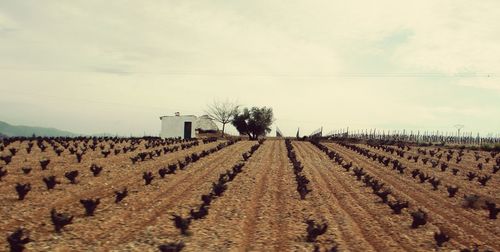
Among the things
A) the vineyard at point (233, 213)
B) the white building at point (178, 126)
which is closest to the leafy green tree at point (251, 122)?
the white building at point (178, 126)

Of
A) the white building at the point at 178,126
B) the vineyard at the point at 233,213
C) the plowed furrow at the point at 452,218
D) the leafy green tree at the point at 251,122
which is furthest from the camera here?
the leafy green tree at the point at 251,122

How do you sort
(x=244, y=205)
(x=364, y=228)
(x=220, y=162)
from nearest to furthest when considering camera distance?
1. (x=364, y=228)
2. (x=244, y=205)
3. (x=220, y=162)

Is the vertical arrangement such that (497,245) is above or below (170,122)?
below

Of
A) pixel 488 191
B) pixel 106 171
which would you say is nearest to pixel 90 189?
pixel 106 171

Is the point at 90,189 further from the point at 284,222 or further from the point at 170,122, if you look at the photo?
the point at 170,122

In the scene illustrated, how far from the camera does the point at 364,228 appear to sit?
1045 cm

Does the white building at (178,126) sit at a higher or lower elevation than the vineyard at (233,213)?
higher

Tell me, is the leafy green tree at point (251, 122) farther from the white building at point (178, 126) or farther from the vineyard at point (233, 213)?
the vineyard at point (233, 213)

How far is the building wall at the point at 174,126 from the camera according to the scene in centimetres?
6206

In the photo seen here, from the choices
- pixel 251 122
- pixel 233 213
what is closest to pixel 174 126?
pixel 251 122

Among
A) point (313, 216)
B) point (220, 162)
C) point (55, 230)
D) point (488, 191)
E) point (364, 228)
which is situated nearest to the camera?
point (55, 230)

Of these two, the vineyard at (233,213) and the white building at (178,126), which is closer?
the vineyard at (233,213)

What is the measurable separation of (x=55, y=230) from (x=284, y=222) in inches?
200

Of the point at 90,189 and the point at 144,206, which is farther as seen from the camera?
the point at 90,189
